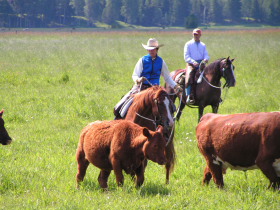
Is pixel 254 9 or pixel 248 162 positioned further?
pixel 254 9

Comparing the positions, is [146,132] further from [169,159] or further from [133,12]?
[133,12]

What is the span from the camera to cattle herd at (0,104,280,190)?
6.21 m

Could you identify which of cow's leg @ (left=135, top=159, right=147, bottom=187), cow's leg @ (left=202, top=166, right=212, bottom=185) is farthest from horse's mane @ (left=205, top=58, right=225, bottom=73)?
cow's leg @ (left=135, top=159, right=147, bottom=187)

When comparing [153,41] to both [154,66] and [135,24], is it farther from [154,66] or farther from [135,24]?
[135,24]

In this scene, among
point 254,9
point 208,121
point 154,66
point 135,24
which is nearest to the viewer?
point 208,121

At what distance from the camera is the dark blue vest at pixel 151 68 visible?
8.65m

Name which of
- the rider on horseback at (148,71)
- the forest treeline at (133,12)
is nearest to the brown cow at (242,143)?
the rider on horseback at (148,71)

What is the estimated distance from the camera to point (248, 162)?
6457mm

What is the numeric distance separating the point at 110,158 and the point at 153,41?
2856mm

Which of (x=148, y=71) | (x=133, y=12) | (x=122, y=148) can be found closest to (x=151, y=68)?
(x=148, y=71)

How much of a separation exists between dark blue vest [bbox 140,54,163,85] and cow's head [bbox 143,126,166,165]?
98.8 inches

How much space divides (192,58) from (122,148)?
7.22 meters

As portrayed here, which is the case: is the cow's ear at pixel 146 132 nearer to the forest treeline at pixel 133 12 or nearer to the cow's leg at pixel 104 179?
the cow's leg at pixel 104 179

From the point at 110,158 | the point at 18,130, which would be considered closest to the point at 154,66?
the point at 110,158
